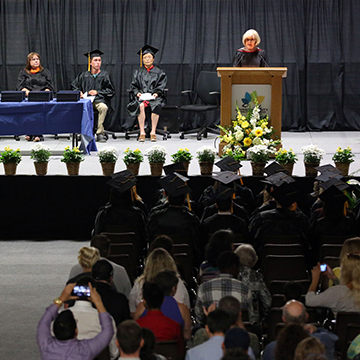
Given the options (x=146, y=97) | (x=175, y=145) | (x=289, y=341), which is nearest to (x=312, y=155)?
(x=175, y=145)

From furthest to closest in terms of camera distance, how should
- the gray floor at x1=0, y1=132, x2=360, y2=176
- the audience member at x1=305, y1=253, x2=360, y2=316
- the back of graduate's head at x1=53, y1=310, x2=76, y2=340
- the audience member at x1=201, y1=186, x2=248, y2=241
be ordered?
the gray floor at x1=0, y1=132, x2=360, y2=176
the audience member at x1=201, y1=186, x2=248, y2=241
the audience member at x1=305, y1=253, x2=360, y2=316
the back of graduate's head at x1=53, y1=310, x2=76, y2=340

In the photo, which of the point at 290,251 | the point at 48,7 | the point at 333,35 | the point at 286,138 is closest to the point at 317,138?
the point at 286,138

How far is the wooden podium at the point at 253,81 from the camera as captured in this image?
10.0 metres

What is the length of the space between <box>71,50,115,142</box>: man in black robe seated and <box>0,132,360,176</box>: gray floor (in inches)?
16.7

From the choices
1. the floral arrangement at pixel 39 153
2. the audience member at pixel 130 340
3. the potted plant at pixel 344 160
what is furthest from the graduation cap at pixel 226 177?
the audience member at pixel 130 340

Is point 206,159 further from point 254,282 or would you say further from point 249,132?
point 254,282

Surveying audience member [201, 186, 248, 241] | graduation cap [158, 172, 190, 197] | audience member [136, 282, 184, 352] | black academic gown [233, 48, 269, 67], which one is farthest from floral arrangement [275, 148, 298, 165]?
audience member [136, 282, 184, 352]

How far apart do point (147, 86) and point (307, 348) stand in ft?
34.4

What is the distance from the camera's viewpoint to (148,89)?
43.0 feet

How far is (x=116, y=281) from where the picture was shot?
15.4ft

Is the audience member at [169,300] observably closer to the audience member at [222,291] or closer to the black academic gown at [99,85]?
the audience member at [222,291]

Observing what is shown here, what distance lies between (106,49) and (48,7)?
1510 mm

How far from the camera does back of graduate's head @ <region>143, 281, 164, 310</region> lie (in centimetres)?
380

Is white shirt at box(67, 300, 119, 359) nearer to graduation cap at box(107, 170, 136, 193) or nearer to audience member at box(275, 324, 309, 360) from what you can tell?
audience member at box(275, 324, 309, 360)
